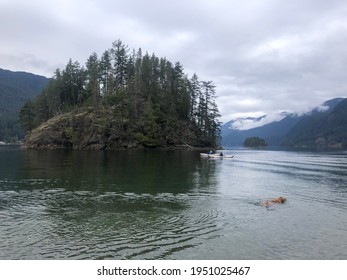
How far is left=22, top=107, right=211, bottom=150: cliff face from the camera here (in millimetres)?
127500

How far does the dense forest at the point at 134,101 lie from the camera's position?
134125 mm

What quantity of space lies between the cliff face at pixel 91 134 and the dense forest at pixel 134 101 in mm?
412

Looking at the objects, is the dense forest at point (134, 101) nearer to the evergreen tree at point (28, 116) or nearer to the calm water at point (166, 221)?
the evergreen tree at point (28, 116)

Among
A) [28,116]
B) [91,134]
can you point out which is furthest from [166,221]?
[28,116]

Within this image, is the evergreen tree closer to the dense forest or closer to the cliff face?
the dense forest

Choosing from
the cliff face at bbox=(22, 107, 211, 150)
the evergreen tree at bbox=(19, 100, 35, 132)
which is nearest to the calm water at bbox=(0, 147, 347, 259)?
the cliff face at bbox=(22, 107, 211, 150)

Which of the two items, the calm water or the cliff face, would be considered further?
Result: the cliff face

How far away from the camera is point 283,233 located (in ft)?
68.9

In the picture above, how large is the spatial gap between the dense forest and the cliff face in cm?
41

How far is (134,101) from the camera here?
137 metres

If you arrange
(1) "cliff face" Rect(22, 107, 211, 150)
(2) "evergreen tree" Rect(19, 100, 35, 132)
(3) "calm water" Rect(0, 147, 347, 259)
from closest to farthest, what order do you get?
(3) "calm water" Rect(0, 147, 347, 259), (1) "cliff face" Rect(22, 107, 211, 150), (2) "evergreen tree" Rect(19, 100, 35, 132)

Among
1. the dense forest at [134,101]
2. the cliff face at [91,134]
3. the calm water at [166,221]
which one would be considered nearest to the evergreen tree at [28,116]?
the dense forest at [134,101]
